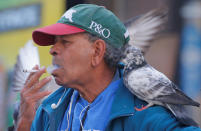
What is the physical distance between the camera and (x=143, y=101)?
2.36m

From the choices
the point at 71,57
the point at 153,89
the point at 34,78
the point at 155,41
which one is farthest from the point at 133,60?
the point at 155,41

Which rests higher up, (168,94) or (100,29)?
(100,29)

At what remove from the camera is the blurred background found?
20.7 ft

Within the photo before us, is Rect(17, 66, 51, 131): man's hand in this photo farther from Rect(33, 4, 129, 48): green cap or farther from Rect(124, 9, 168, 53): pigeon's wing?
Answer: Rect(124, 9, 168, 53): pigeon's wing

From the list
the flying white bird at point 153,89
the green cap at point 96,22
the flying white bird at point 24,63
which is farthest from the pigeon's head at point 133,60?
the flying white bird at point 24,63

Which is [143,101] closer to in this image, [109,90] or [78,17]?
[109,90]

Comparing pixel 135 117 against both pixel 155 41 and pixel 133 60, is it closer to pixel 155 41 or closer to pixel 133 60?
pixel 133 60

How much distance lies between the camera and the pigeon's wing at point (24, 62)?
11.0 feet

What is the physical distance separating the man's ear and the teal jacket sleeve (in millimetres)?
444

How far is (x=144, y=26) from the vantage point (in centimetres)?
382

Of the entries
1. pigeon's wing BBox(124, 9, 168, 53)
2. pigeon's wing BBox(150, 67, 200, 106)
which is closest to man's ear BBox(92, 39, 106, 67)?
pigeon's wing BBox(150, 67, 200, 106)

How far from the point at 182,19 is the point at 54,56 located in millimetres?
4388

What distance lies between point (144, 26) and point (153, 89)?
5.13 feet

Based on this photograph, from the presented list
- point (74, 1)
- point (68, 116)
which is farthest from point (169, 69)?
point (68, 116)
